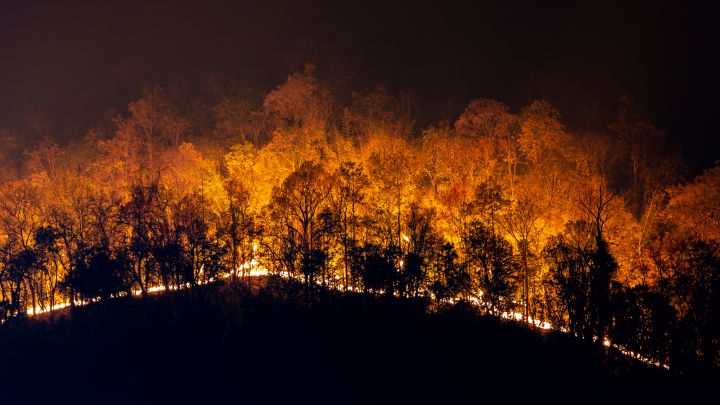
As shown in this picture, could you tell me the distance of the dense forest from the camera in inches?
800

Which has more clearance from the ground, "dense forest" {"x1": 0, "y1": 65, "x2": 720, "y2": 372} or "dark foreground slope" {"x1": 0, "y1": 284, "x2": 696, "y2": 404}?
"dense forest" {"x1": 0, "y1": 65, "x2": 720, "y2": 372}

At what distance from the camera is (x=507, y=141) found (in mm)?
32969

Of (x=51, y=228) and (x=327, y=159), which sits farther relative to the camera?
(x=327, y=159)

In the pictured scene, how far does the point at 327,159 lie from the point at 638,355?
21621mm

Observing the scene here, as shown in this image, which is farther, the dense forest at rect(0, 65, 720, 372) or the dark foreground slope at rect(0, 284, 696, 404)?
the dense forest at rect(0, 65, 720, 372)

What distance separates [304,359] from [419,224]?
1007 centimetres

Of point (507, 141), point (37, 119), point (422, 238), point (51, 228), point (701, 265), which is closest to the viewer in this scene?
point (701, 265)

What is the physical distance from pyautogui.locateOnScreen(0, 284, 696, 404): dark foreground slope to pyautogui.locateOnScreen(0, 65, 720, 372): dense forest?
190 cm

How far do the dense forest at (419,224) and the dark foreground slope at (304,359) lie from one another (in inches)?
74.8

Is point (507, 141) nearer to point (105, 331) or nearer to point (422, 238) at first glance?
point (422, 238)

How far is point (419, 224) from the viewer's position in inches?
1029

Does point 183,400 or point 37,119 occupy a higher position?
point 37,119

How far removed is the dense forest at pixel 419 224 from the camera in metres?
20.3

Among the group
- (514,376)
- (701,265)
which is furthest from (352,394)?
(701,265)
